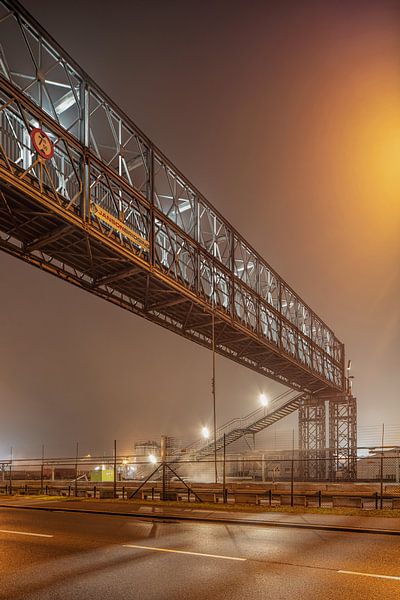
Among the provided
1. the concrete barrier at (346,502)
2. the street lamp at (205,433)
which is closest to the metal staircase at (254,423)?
the street lamp at (205,433)

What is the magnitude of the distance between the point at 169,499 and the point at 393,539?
40.5 feet

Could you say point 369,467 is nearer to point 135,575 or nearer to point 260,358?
point 260,358

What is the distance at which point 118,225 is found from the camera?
22766 millimetres

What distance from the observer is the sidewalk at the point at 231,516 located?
14.4m

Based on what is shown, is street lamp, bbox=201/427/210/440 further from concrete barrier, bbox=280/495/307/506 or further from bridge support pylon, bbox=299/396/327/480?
concrete barrier, bbox=280/495/307/506

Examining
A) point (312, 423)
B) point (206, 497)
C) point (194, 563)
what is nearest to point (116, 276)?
point (206, 497)

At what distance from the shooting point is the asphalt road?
7816mm

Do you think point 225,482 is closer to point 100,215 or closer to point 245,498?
point 245,498

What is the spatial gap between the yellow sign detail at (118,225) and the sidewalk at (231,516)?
11.0 meters

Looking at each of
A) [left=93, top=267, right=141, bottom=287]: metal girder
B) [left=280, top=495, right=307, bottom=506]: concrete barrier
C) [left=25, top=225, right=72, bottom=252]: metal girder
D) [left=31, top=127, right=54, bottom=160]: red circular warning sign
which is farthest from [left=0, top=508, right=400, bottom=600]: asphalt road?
[left=93, top=267, right=141, bottom=287]: metal girder

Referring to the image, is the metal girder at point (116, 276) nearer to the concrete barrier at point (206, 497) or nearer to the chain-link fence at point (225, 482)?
the chain-link fence at point (225, 482)

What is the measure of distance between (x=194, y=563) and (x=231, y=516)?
7.24 metres

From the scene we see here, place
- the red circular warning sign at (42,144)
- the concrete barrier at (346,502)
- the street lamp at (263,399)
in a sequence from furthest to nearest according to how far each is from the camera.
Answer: the street lamp at (263,399)
the concrete barrier at (346,502)
the red circular warning sign at (42,144)

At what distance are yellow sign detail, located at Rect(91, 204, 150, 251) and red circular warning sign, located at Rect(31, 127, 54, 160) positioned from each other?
115 inches
